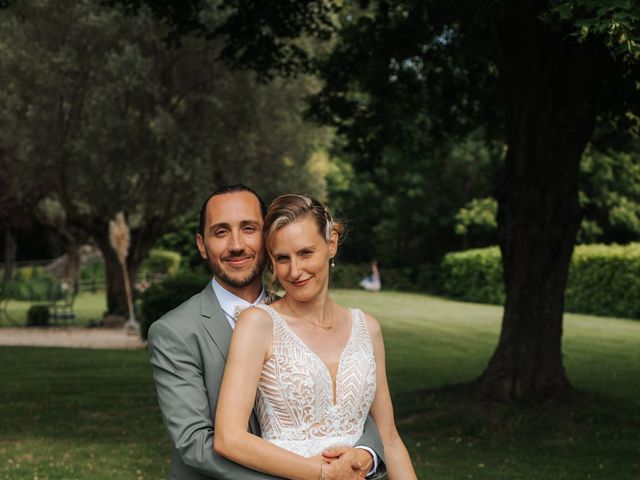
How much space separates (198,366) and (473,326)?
87.2 feet

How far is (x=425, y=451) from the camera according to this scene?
10.7 metres

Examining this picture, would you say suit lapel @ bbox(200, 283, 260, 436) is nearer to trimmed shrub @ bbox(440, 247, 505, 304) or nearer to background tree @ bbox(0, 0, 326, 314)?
background tree @ bbox(0, 0, 326, 314)

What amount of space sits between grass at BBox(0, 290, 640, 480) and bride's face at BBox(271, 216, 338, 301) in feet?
21.0

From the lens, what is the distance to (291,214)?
338 centimetres

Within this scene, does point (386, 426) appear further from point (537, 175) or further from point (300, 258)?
point (537, 175)

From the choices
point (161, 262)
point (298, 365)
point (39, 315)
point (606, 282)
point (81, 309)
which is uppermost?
point (298, 365)

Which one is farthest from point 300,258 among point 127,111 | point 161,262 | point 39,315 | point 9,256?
point 161,262

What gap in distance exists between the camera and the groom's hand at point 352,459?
3.30 metres

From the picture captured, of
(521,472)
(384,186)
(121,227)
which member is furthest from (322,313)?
(384,186)

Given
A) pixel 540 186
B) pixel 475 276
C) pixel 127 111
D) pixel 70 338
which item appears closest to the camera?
pixel 540 186

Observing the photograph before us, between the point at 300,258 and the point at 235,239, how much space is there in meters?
0.27

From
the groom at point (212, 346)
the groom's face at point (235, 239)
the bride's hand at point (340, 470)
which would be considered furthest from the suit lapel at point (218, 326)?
the bride's hand at point (340, 470)

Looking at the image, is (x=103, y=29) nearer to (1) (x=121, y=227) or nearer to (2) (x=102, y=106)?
(2) (x=102, y=106)

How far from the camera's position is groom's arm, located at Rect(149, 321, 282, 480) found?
3.27m
